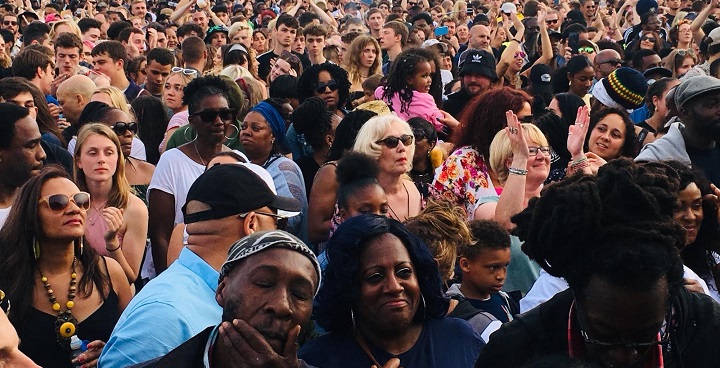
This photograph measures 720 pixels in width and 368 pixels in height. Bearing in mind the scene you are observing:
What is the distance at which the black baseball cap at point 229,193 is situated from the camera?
338 cm

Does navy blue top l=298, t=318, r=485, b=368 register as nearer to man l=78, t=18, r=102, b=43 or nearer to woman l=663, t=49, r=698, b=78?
woman l=663, t=49, r=698, b=78

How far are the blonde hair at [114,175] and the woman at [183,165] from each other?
21cm

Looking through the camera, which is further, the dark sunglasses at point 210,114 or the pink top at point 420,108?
the pink top at point 420,108

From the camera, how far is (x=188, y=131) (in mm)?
6871

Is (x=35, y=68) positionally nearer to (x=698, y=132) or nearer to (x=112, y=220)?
(x=112, y=220)

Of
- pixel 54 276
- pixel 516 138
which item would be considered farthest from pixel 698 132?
pixel 54 276

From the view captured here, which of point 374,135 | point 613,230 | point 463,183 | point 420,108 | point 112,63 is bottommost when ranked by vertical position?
point 112,63

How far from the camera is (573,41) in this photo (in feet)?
43.3

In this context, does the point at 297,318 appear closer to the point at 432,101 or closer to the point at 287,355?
the point at 287,355

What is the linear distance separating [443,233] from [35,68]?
547 cm

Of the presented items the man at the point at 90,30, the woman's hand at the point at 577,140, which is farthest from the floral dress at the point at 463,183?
the man at the point at 90,30

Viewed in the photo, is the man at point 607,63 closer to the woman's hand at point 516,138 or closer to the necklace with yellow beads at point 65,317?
the woman's hand at point 516,138

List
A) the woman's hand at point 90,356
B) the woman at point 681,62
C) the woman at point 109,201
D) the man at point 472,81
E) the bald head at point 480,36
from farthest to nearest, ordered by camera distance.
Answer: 1. the bald head at point 480,36
2. the woman at point 681,62
3. the man at point 472,81
4. the woman at point 109,201
5. the woman's hand at point 90,356

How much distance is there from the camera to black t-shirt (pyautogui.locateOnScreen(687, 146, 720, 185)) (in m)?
5.85
